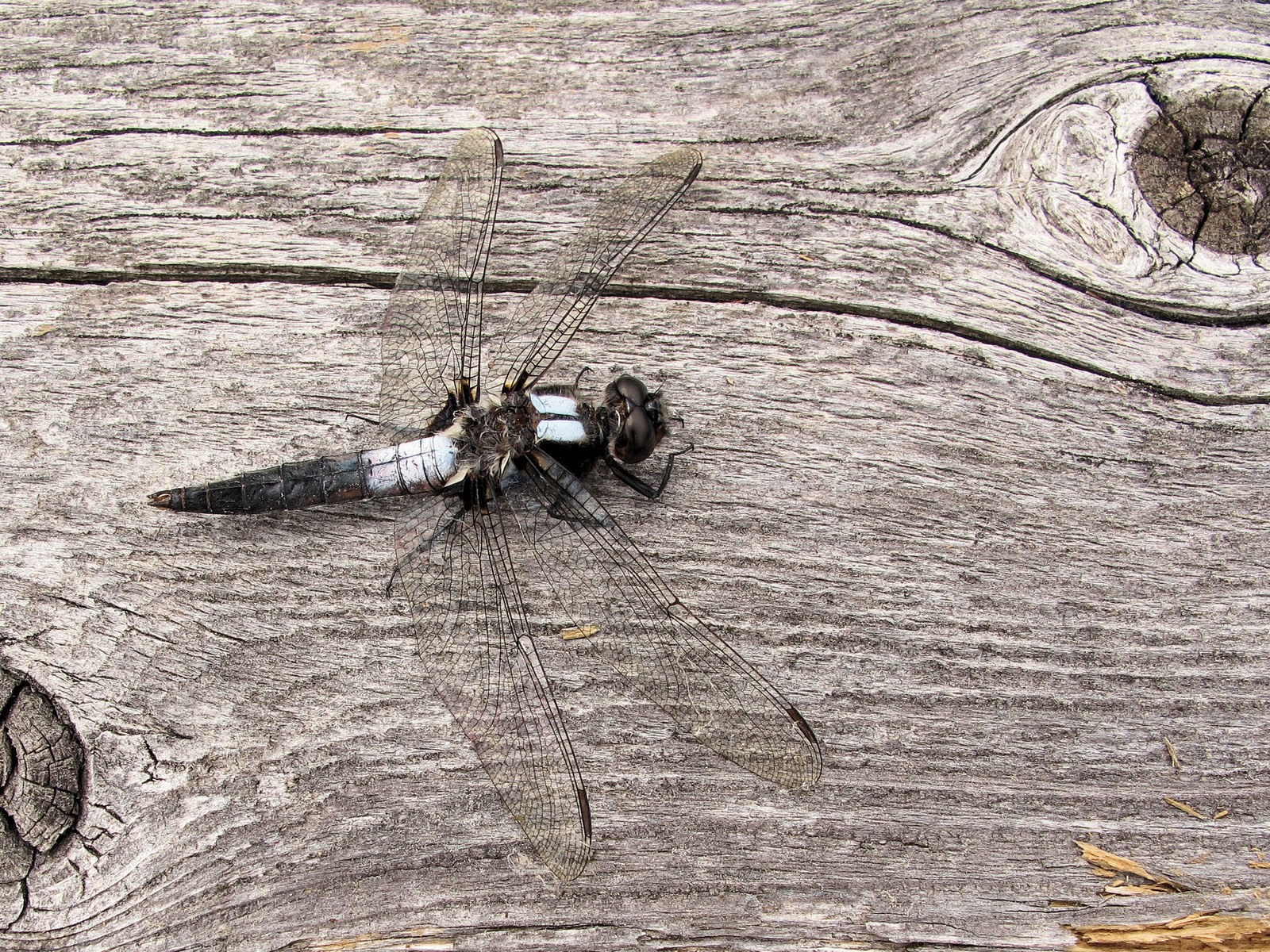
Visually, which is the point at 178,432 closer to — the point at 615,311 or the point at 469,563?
the point at 469,563

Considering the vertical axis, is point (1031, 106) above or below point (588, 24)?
below

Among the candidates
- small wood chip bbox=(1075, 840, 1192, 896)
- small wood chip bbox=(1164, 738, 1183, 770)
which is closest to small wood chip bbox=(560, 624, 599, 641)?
small wood chip bbox=(1075, 840, 1192, 896)

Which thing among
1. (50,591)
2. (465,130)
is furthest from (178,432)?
(465,130)

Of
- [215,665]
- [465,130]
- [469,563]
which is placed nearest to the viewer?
[215,665]

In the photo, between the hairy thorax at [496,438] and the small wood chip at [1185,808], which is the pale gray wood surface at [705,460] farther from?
the hairy thorax at [496,438]

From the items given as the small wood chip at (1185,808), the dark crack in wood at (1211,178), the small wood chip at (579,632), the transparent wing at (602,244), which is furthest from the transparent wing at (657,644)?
the dark crack in wood at (1211,178)

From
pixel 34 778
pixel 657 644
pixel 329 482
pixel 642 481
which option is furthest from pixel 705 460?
pixel 34 778

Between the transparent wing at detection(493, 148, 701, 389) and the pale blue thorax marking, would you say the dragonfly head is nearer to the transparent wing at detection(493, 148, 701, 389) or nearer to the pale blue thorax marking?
the pale blue thorax marking

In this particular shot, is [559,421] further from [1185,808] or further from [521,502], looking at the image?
[1185,808]
